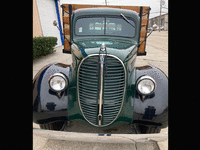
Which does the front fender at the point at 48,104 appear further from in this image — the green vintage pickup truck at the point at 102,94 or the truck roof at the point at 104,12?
the truck roof at the point at 104,12

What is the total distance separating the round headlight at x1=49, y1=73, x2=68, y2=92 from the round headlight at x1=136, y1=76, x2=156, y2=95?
113 cm

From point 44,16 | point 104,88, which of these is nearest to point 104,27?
point 104,88

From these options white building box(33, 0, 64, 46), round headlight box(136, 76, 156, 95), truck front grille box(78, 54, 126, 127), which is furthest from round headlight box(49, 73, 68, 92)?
white building box(33, 0, 64, 46)

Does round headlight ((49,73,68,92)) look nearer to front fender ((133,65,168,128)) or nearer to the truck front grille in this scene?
the truck front grille

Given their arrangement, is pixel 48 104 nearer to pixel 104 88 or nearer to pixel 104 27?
pixel 104 88

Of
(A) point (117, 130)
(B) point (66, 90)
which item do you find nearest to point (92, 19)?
(B) point (66, 90)

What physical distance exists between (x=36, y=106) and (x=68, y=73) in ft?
2.39

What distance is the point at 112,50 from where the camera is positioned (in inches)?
86.5

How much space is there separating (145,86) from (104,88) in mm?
614

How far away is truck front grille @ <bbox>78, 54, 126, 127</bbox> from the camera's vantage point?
82.5 inches

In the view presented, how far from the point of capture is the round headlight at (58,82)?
86.7 inches

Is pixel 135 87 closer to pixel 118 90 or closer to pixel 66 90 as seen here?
pixel 118 90

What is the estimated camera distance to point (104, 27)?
305 centimetres
